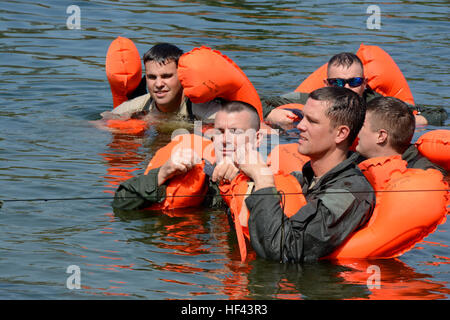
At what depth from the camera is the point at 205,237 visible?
6.04 meters

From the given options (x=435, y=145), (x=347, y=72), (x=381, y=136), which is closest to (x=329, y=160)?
(x=381, y=136)

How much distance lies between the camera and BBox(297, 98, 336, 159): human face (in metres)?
5.26

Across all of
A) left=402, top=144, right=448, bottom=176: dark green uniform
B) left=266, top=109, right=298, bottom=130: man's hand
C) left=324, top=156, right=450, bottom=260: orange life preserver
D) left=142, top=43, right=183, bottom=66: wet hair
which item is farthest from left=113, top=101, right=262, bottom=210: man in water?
left=266, top=109, right=298, bottom=130: man's hand

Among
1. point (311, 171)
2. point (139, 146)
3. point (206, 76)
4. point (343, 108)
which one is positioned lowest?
point (139, 146)

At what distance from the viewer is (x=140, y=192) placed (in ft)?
20.6

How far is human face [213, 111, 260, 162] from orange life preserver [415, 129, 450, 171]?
1.94 m

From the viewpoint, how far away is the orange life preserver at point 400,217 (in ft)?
17.6

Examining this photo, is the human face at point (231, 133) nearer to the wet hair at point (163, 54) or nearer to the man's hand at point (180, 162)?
the man's hand at point (180, 162)

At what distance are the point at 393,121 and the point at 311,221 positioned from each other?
1759mm

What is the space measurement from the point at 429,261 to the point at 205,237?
160 cm

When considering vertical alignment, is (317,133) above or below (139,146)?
above

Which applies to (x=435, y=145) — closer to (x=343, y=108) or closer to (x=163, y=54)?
(x=343, y=108)

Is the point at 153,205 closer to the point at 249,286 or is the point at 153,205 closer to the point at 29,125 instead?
the point at 249,286

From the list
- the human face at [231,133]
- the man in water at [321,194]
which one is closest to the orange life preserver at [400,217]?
the man in water at [321,194]
